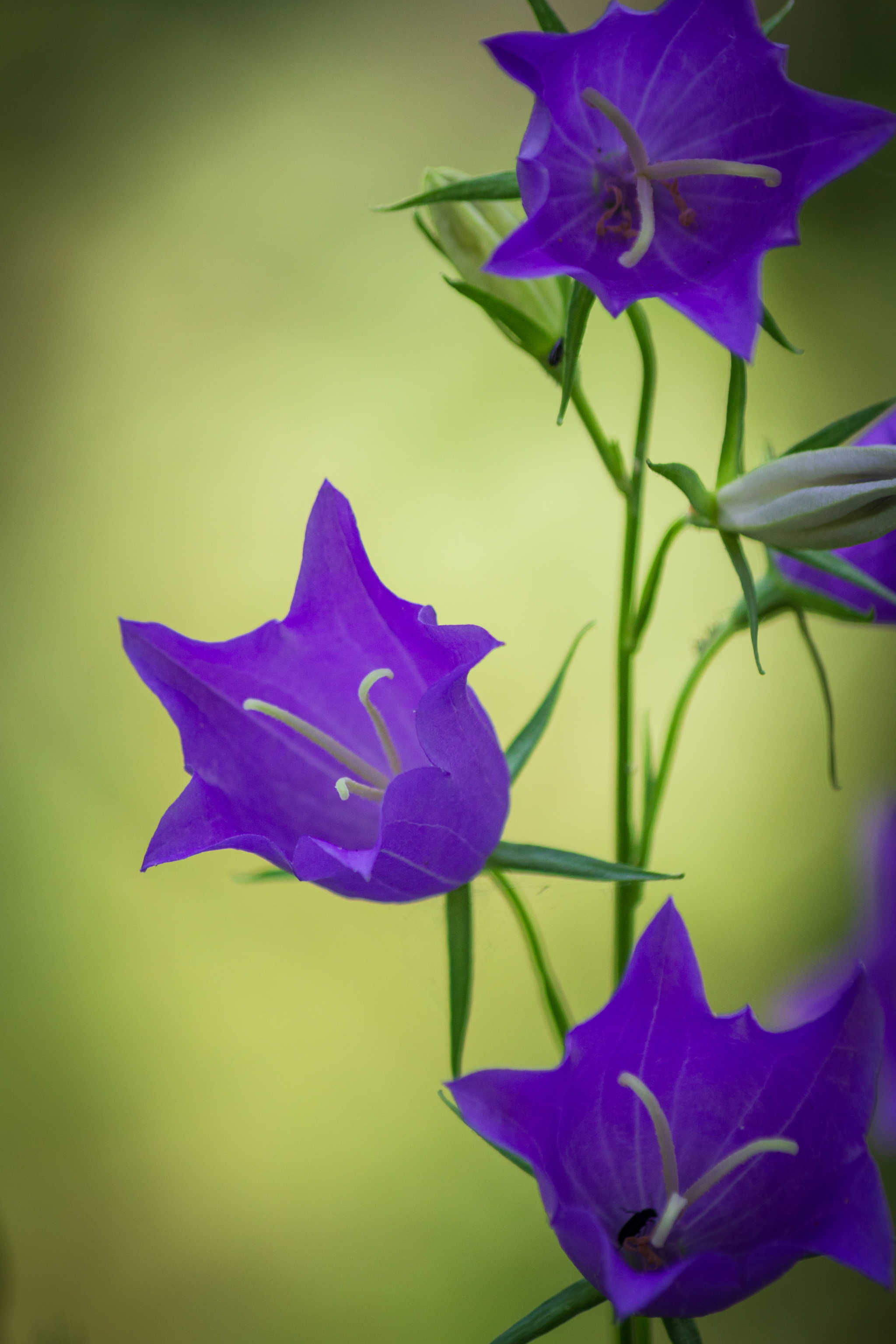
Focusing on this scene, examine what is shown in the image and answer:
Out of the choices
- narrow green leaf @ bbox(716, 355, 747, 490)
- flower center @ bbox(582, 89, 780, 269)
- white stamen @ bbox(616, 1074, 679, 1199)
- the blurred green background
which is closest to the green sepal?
narrow green leaf @ bbox(716, 355, 747, 490)

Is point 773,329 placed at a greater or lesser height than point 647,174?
lesser

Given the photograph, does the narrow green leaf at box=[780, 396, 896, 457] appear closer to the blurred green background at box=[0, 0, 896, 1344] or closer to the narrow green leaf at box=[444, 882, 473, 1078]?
the narrow green leaf at box=[444, 882, 473, 1078]

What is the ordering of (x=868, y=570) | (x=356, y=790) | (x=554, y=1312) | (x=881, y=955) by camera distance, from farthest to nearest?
(x=881, y=955) → (x=868, y=570) → (x=356, y=790) → (x=554, y=1312)

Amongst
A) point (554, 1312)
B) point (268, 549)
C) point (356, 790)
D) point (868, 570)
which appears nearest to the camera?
point (554, 1312)

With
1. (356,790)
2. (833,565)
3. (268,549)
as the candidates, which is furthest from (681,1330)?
(268,549)

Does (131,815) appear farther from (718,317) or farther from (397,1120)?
(718,317)

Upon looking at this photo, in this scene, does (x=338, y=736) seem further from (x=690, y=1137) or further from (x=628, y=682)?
(x=690, y=1137)

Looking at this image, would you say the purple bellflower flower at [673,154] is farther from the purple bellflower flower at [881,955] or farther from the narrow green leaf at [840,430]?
the purple bellflower flower at [881,955]
